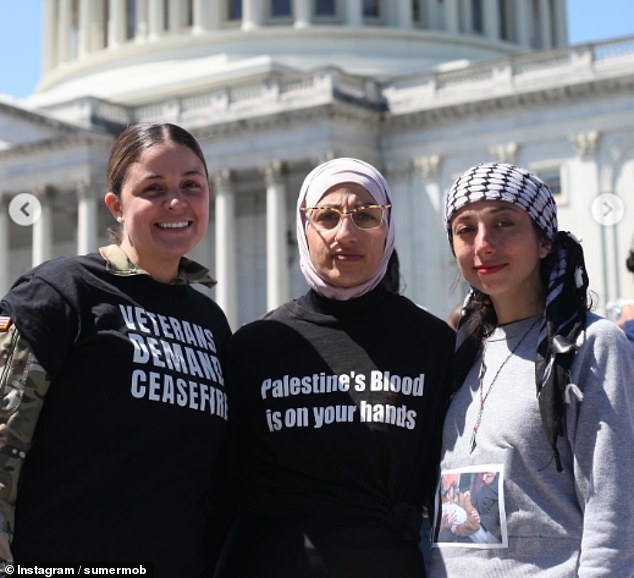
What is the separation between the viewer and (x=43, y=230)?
53375 millimetres

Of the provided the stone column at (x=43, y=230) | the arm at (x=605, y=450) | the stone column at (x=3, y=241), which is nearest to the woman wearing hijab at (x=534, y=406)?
the arm at (x=605, y=450)

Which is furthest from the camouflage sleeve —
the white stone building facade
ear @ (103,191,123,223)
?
the white stone building facade

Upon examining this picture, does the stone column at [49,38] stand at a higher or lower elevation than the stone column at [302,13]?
higher

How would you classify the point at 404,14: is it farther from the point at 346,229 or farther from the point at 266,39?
the point at 346,229

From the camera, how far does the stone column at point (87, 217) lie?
170 feet

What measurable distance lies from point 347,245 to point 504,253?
743 mm

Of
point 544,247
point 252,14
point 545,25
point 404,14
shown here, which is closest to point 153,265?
point 544,247

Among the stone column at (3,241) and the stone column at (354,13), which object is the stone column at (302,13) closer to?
the stone column at (354,13)

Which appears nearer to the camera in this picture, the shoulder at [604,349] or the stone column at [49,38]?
the shoulder at [604,349]

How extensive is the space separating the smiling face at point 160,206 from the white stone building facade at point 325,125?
33072mm

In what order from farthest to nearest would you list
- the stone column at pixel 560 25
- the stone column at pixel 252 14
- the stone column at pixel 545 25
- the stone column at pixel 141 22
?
the stone column at pixel 560 25
the stone column at pixel 545 25
the stone column at pixel 141 22
the stone column at pixel 252 14

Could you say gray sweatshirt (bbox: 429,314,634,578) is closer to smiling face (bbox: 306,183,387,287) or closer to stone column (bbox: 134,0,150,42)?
smiling face (bbox: 306,183,387,287)

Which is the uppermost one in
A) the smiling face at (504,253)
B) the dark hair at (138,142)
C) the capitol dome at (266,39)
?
the capitol dome at (266,39)

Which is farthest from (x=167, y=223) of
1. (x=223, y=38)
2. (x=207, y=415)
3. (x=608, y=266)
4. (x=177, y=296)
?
(x=223, y=38)
